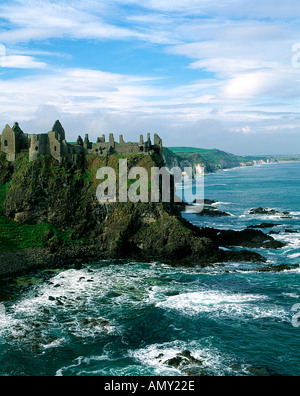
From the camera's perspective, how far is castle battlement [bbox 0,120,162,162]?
246ft

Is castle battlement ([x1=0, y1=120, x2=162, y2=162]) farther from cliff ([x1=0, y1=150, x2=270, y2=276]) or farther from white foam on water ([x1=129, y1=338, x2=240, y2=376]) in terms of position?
white foam on water ([x1=129, y1=338, x2=240, y2=376])

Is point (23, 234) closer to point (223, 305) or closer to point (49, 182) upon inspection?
point (49, 182)

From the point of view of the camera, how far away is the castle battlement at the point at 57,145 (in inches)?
2953

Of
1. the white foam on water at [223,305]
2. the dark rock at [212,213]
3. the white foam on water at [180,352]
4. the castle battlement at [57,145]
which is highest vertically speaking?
the castle battlement at [57,145]

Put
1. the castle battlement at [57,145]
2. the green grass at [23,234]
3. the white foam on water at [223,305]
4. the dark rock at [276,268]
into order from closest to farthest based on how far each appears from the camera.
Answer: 1. the white foam on water at [223,305]
2. the dark rock at [276,268]
3. the green grass at [23,234]
4. the castle battlement at [57,145]

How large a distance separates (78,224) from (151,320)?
33516 millimetres

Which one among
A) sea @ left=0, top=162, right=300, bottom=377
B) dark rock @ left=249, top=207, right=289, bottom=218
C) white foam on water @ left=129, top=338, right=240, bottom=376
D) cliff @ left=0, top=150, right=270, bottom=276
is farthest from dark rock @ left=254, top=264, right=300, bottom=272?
dark rock @ left=249, top=207, right=289, bottom=218

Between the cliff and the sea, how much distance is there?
381 cm

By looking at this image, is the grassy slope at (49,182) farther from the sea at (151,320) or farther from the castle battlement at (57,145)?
the sea at (151,320)

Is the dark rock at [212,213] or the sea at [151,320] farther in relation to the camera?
the dark rock at [212,213]

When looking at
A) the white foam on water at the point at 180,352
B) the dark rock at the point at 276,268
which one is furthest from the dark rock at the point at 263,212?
the white foam on water at the point at 180,352

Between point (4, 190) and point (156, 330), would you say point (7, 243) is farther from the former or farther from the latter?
point (156, 330)

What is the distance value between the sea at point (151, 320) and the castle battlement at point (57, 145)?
25628 mm
